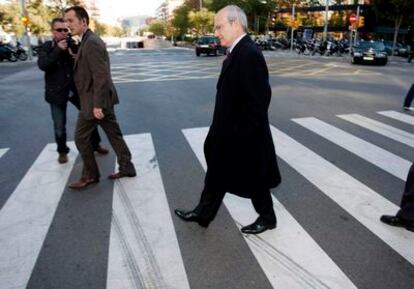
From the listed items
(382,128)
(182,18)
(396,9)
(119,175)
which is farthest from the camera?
(182,18)

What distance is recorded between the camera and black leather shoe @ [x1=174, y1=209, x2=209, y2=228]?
332cm

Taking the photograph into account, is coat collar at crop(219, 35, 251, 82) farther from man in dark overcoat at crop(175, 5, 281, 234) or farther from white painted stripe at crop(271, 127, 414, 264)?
white painted stripe at crop(271, 127, 414, 264)

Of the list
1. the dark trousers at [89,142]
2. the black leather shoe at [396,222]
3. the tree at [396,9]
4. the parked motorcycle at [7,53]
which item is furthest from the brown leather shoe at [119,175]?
the tree at [396,9]

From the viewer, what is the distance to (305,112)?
8.15 metres

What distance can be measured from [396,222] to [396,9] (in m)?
34.8

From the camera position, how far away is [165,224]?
3.44 metres

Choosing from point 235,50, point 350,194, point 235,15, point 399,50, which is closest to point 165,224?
point 235,50

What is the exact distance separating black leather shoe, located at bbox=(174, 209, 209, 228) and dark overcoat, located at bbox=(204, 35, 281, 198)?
1.20 feet

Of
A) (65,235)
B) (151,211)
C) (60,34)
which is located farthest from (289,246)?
(60,34)

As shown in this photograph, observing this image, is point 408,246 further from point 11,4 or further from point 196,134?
point 11,4

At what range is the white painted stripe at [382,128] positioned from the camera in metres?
6.09

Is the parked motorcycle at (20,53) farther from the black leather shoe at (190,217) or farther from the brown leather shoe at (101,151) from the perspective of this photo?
the black leather shoe at (190,217)

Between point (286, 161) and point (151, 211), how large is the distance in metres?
2.17

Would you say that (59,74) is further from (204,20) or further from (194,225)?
(204,20)
